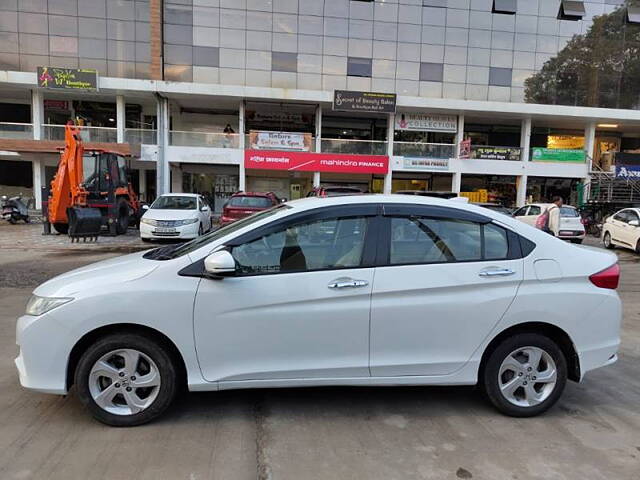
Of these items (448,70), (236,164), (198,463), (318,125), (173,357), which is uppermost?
(448,70)

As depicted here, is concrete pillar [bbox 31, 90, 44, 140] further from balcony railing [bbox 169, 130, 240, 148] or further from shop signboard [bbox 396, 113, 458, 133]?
shop signboard [bbox 396, 113, 458, 133]

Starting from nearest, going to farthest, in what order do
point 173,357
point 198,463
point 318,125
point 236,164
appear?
point 198,463
point 173,357
point 236,164
point 318,125

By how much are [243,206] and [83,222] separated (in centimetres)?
479

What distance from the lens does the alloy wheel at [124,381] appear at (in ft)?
11.3

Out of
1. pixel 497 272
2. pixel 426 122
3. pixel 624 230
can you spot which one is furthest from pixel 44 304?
pixel 426 122

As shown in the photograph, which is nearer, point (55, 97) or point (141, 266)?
point (141, 266)

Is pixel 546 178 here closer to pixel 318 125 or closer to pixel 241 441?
pixel 318 125

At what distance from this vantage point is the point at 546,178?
110ft

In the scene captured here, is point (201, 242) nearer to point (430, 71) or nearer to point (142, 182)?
point (142, 182)

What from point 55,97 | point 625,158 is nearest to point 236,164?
point 55,97

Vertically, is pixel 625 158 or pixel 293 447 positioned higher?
pixel 625 158

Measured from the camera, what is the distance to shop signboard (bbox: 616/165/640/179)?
27.9 metres

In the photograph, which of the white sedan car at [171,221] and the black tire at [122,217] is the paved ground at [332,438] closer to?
the white sedan car at [171,221]

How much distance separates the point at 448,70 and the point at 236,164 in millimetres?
15151
